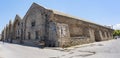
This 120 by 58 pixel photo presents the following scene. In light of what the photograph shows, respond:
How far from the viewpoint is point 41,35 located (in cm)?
2467

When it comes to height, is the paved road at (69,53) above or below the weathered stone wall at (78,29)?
below

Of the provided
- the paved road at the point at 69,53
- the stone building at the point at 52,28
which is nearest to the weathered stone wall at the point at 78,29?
the stone building at the point at 52,28

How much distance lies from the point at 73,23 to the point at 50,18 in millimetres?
6812

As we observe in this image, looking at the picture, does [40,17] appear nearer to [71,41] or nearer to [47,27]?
[47,27]

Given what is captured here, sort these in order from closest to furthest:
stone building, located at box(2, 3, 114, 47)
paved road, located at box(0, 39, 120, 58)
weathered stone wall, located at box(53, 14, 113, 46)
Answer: paved road, located at box(0, 39, 120, 58)
stone building, located at box(2, 3, 114, 47)
weathered stone wall, located at box(53, 14, 113, 46)

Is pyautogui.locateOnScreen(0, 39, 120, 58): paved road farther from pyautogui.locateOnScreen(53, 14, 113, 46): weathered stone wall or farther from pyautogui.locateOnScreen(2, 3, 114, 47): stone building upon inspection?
pyautogui.locateOnScreen(53, 14, 113, 46): weathered stone wall

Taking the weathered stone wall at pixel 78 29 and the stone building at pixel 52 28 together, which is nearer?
the stone building at pixel 52 28

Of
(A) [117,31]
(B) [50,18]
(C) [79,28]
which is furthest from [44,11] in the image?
(A) [117,31]

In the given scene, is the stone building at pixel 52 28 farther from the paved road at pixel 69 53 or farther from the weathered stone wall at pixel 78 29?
the paved road at pixel 69 53

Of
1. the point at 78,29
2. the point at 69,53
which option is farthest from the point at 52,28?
the point at 78,29

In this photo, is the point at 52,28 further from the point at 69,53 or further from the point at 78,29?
the point at 78,29

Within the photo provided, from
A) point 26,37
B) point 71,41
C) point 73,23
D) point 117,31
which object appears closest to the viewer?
point 71,41

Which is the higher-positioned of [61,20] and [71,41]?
[61,20]

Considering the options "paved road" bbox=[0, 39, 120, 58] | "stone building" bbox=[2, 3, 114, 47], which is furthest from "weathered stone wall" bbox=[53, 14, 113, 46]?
"paved road" bbox=[0, 39, 120, 58]
